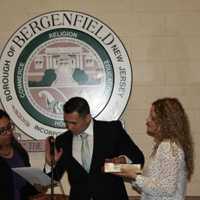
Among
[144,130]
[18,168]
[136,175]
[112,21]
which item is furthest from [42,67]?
[136,175]

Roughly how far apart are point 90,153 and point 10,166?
52cm

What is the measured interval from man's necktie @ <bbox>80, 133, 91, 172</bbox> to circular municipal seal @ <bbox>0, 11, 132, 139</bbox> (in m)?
0.52

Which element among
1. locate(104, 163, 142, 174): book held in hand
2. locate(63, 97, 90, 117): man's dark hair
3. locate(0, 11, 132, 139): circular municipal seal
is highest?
locate(0, 11, 132, 139): circular municipal seal

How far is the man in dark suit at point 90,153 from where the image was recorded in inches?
115

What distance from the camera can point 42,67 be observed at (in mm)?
3533

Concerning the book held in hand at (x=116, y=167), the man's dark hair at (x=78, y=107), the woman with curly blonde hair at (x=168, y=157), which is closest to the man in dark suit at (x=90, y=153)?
the man's dark hair at (x=78, y=107)

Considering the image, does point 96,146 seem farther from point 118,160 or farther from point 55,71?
point 55,71

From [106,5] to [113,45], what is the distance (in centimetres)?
30

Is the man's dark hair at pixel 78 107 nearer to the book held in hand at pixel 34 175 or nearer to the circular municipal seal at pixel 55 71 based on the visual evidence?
the book held in hand at pixel 34 175

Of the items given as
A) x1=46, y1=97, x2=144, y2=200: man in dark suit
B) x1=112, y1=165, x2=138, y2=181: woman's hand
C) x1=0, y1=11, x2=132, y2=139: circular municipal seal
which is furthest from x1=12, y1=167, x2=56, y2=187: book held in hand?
x1=0, y1=11, x2=132, y2=139: circular municipal seal

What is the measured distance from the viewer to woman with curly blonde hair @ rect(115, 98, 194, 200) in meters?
2.37

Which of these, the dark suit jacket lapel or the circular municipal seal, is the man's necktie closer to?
the dark suit jacket lapel

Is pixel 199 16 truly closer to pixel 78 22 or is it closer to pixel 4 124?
pixel 78 22

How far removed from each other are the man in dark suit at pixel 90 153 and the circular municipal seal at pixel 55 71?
18.9 inches
